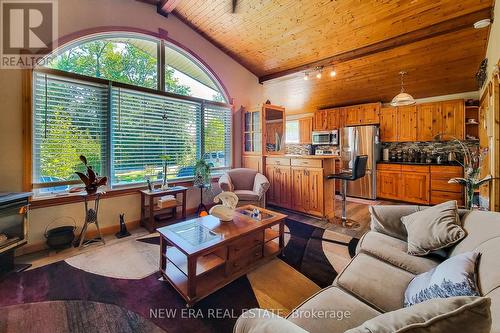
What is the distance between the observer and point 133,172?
11.3 feet

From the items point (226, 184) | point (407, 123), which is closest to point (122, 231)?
point (226, 184)

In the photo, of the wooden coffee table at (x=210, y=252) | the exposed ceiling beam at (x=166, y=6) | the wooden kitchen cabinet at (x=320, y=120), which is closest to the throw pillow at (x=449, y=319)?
the wooden coffee table at (x=210, y=252)

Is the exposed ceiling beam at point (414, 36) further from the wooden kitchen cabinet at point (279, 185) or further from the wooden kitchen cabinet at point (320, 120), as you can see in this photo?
the wooden kitchen cabinet at point (279, 185)

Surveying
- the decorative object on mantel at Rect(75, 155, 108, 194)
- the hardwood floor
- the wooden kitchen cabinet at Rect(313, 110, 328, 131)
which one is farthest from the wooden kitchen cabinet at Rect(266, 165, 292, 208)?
the decorative object on mantel at Rect(75, 155, 108, 194)

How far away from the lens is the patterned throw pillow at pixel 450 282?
86 centimetres

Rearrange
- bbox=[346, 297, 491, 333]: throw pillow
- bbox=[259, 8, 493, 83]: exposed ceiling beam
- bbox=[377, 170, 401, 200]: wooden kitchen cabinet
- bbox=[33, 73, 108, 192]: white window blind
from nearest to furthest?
bbox=[346, 297, 491, 333]: throw pillow, bbox=[33, 73, 108, 192]: white window blind, bbox=[259, 8, 493, 83]: exposed ceiling beam, bbox=[377, 170, 401, 200]: wooden kitchen cabinet

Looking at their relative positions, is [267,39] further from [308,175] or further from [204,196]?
[204,196]

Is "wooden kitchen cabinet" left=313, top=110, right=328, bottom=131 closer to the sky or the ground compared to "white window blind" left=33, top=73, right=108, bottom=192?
closer to the sky

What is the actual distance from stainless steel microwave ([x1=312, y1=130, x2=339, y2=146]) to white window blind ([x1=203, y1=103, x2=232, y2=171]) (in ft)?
8.58

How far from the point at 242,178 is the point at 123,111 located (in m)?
2.24

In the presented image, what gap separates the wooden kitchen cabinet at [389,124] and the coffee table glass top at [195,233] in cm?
492

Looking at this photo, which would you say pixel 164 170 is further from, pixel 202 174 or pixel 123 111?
pixel 123 111

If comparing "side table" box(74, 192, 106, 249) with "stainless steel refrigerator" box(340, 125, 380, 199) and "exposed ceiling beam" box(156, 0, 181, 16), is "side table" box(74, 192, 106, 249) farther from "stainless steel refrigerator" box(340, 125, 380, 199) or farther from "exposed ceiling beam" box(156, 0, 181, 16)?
"stainless steel refrigerator" box(340, 125, 380, 199)

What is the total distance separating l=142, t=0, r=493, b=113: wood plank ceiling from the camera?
302 cm
